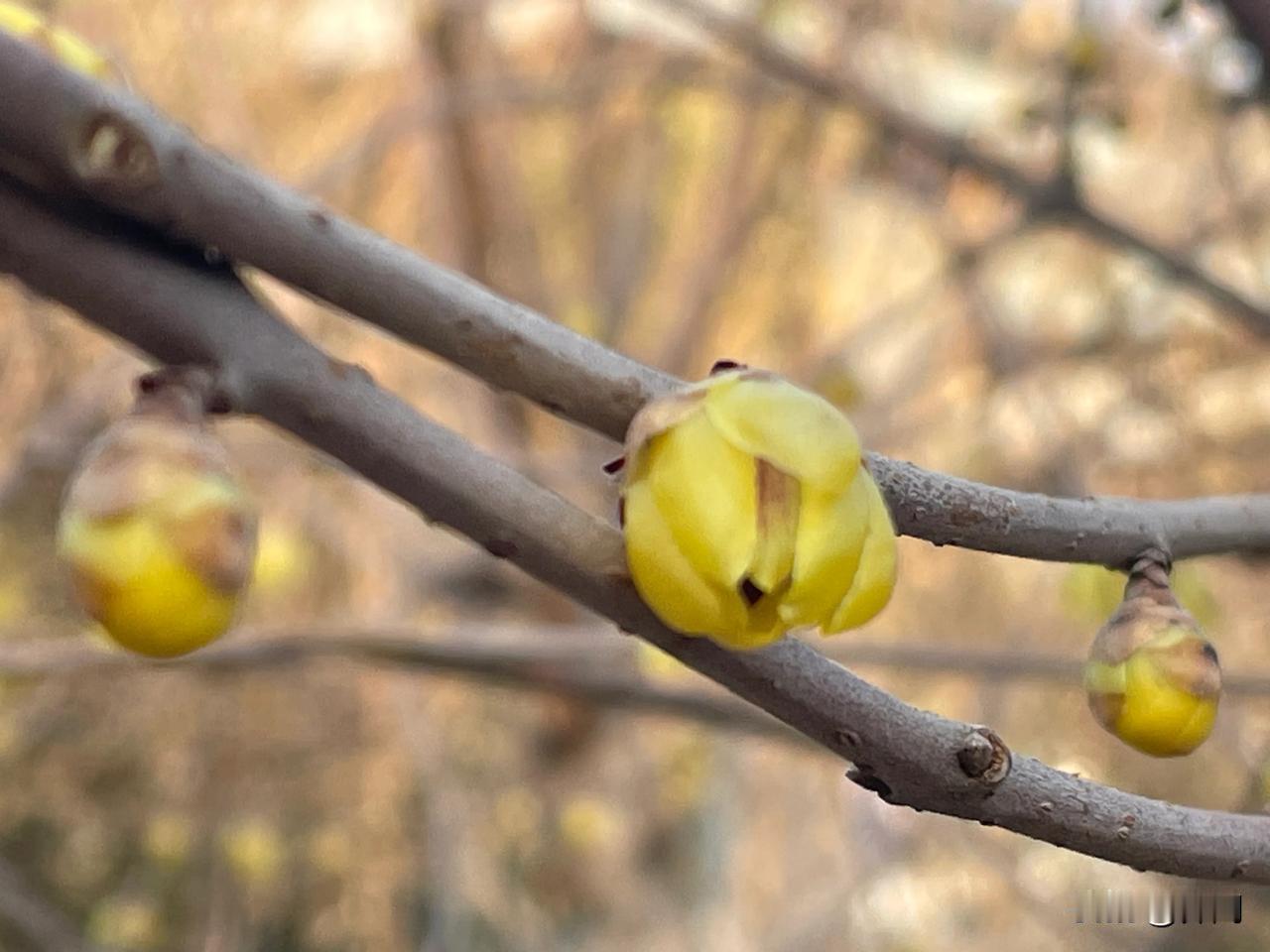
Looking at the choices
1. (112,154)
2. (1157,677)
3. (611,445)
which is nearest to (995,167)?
(611,445)

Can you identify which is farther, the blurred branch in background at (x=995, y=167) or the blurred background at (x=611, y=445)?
the blurred background at (x=611, y=445)

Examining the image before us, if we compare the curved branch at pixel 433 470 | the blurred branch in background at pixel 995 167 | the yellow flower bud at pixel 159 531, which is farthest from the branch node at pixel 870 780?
the blurred branch in background at pixel 995 167

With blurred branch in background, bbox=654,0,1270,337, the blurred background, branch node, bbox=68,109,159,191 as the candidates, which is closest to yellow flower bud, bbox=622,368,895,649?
branch node, bbox=68,109,159,191

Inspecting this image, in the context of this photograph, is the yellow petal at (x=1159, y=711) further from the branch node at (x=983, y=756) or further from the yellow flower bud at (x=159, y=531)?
the yellow flower bud at (x=159, y=531)

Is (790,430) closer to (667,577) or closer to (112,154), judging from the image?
(667,577)

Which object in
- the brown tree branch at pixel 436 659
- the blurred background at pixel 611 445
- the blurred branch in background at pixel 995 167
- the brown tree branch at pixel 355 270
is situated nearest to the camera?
the brown tree branch at pixel 355 270

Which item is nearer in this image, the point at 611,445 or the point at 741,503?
the point at 741,503

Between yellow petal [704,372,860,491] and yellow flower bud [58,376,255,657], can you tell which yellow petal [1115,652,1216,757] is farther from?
yellow flower bud [58,376,255,657]

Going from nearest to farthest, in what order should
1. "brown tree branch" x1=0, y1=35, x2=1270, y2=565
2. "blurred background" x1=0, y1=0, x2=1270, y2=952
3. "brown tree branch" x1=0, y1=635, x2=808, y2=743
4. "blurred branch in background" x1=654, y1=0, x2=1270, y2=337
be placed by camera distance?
"brown tree branch" x1=0, y1=35, x2=1270, y2=565 → "brown tree branch" x1=0, y1=635, x2=808, y2=743 → "blurred branch in background" x1=654, y1=0, x2=1270, y2=337 → "blurred background" x1=0, y1=0, x2=1270, y2=952
